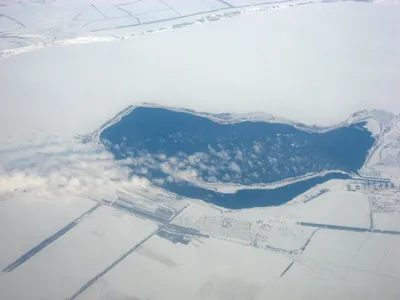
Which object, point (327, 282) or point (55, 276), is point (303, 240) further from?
point (55, 276)

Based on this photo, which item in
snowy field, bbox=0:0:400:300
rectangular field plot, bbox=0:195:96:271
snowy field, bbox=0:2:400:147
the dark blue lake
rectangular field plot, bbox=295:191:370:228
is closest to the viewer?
snowy field, bbox=0:0:400:300

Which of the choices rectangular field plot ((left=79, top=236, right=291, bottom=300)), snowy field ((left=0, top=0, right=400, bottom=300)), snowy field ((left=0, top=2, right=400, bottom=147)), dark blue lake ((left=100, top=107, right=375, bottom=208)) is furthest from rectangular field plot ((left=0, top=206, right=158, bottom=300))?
snowy field ((left=0, top=2, right=400, bottom=147))

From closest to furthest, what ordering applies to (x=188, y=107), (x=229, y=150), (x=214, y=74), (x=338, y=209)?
(x=338, y=209) < (x=229, y=150) < (x=188, y=107) < (x=214, y=74)

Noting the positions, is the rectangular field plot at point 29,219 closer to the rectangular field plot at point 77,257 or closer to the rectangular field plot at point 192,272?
the rectangular field plot at point 77,257

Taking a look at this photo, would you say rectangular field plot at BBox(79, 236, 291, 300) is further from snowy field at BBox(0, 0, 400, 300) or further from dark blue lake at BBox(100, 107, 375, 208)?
dark blue lake at BBox(100, 107, 375, 208)

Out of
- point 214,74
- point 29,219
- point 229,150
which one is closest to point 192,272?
point 29,219

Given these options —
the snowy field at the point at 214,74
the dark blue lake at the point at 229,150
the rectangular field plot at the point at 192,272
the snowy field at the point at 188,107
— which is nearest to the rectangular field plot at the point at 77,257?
the snowy field at the point at 188,107

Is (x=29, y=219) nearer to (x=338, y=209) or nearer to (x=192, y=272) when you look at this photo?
(x=192, y=272)

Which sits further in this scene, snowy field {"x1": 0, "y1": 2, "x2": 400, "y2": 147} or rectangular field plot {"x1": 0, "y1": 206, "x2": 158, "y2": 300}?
snowy field {"x1": 0, "y1": 2, "x2": 400, "y2": 147}
